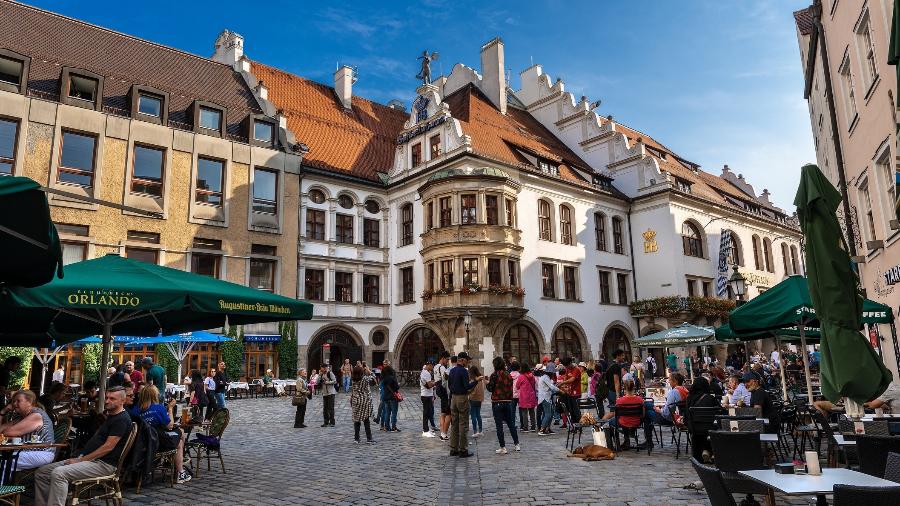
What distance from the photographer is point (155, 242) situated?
26922 millimetres

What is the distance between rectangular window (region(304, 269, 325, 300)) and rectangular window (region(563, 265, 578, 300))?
43.1 feet

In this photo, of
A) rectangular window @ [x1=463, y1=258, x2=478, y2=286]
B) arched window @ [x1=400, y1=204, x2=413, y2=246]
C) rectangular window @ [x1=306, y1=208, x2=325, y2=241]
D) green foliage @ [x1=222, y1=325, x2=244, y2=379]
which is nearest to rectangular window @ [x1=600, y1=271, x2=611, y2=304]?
rectangular window @ [x1=463, y1=258, x2=478, y2=286]

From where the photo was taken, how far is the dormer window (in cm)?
2444

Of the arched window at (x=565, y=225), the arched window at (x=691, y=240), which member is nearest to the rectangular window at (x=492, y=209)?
the arched window at (x=565, y=225)

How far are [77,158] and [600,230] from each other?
90.0 ft

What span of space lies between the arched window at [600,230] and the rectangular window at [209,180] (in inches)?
831

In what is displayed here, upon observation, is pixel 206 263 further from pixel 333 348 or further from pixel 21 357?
pixel 21 357

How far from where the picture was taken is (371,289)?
3297 centimetres

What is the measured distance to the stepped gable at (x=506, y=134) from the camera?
32641mm

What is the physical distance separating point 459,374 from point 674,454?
4090mm

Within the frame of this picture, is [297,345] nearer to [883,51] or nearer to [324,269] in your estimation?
[324,269]

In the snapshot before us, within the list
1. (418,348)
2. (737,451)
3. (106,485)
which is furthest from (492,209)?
(106,485)

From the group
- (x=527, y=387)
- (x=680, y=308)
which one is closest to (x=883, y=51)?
(x=527, y=387)

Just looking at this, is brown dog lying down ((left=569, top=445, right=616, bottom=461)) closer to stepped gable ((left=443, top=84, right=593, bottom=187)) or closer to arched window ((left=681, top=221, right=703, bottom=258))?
stepped gable ((left=443, top=84, right=593, bottom=187))
